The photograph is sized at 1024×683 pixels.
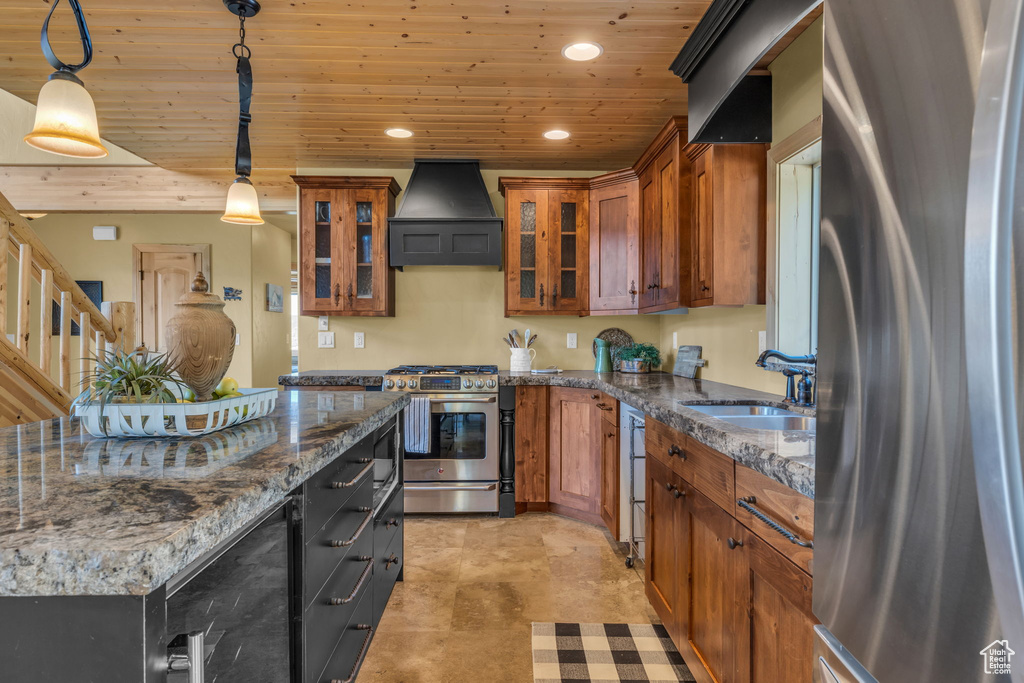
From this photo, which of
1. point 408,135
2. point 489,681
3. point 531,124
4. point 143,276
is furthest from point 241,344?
point 489,681

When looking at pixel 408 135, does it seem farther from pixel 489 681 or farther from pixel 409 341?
pixel 489 681

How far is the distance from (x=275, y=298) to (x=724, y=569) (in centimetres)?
647

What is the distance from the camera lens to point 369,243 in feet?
12.5

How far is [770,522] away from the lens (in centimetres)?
119

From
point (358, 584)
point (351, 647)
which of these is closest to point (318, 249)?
point (358, 584)

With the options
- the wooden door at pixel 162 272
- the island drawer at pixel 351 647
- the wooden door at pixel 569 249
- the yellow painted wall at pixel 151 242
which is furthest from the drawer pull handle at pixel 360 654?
the wooden door at pixel 162 272

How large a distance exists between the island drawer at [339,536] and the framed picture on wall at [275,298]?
545 centimetres

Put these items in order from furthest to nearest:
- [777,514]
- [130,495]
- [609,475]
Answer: [609,475] < [777,514] < [130,495]

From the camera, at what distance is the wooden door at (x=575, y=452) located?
3332 millimetres

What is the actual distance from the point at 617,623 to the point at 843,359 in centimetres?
193

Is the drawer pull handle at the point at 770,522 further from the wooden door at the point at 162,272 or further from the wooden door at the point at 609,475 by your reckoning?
the wooden door at the point at 162,272

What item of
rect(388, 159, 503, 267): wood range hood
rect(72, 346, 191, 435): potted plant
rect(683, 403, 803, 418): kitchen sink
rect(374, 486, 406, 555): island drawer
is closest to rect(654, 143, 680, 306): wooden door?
rect(683, 403, 803, 418): kitchen sink

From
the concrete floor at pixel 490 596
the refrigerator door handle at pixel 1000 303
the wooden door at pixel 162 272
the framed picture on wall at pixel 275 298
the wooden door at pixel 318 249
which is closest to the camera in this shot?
the refrigerator door handle at pixel 1000 303

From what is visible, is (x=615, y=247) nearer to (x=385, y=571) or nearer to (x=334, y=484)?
(x=385, y=571)
